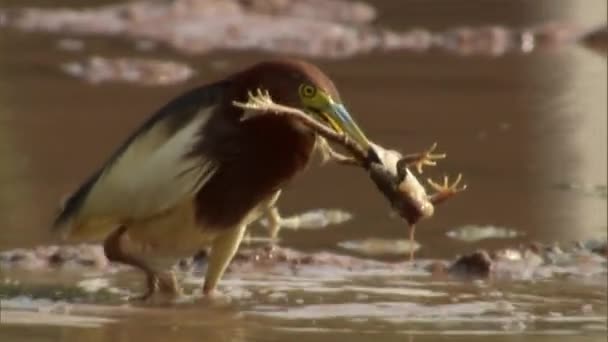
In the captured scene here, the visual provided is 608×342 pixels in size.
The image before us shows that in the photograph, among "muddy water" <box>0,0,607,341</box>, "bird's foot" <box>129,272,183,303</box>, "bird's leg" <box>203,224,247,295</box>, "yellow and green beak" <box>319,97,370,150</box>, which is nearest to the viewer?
"muddy water" <box>0,0,607,341</box>

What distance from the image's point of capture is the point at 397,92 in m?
13.2

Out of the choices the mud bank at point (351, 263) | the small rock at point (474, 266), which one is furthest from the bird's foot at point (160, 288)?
the small rock at point (474, 266)

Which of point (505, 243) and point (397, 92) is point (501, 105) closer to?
point (397, 92)

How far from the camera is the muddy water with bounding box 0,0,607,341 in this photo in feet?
23.3

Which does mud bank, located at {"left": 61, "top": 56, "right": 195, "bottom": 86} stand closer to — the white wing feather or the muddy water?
the muddy water

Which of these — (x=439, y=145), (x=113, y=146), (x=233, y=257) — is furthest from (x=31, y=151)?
(x=233, y=257)

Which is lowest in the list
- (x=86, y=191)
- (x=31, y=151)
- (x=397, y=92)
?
(x=86, y=191)

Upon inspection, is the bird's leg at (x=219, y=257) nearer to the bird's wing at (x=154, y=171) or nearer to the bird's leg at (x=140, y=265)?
the bird's leg at (x=140, y=265)

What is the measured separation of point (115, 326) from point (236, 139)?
2.76 ft

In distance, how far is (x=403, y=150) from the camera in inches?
434

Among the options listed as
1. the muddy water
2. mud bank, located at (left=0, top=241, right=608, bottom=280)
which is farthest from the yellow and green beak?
mud bank, located at (left=0, top=241, right=608, bottom=280)

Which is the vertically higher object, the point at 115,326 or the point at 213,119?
the point at 213,119

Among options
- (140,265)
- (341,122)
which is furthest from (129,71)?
(341,122)

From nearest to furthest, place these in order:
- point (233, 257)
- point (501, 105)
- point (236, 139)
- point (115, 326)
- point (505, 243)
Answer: point (115, 326)
point (236, 139)
point (233, 257)
point (505, 243)
point (501, 105)
